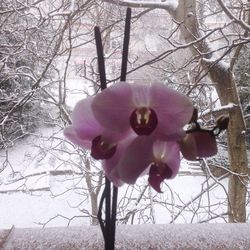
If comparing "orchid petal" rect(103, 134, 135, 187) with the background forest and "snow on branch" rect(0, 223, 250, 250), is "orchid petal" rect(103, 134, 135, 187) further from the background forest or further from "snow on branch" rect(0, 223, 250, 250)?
the background forest

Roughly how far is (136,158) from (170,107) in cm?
5

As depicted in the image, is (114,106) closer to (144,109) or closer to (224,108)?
(144,109)

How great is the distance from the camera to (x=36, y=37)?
190 centimetres

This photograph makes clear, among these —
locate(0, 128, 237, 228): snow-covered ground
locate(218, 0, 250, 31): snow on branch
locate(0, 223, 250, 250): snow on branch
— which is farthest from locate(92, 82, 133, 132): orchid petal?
locate(0, 128, 237, 228): snow-covered ground

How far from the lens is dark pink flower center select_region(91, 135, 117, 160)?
0.93ft

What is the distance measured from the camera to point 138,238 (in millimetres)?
540

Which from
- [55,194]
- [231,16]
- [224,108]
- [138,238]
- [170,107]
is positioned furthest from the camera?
[55,194]

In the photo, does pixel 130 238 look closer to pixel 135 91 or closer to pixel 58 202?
pixel 135 91

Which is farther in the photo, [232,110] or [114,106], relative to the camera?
[232,110]

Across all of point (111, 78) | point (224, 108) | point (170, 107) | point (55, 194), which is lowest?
point (170, 107)

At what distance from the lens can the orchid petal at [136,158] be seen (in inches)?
10.7

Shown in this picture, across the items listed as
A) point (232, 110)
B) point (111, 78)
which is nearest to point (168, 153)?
point (111, 78)

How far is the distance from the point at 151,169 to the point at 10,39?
1.89 meters

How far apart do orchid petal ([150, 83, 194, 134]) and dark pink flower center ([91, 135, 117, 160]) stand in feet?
0.15
